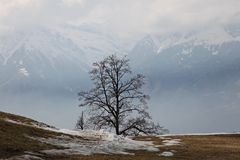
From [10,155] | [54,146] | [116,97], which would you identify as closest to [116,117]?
[116,97]

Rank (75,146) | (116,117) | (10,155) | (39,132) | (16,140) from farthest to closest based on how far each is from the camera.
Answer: (116,117), (39,132), (75,146), (16,140), (10,155)

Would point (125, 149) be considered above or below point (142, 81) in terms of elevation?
below

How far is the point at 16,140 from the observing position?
43.4 metres

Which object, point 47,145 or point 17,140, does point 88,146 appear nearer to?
point 47,145

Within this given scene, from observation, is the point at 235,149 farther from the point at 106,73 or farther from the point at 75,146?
the point at 106,73

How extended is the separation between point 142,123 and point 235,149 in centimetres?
3201

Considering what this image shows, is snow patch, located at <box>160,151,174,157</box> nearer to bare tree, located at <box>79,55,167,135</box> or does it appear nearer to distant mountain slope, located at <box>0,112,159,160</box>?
distant mountain slope, located at <box>0,112,159,160</box>

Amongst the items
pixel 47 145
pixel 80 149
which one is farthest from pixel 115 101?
pixel 47 145

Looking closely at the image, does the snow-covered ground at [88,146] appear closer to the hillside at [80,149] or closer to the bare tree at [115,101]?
the hillside at [80,149]

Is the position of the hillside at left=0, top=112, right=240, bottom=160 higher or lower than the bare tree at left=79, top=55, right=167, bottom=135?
lower

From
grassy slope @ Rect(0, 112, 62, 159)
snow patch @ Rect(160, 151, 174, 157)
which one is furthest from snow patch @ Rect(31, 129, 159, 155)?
snow patch @ Rect(160, 151, 174, 157)

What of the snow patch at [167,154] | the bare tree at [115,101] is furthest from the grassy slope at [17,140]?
the bare tree at [115,101]

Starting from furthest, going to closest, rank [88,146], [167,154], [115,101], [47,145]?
[115,101], [167,154], [88,146], [47,145]

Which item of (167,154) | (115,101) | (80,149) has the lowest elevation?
(167,154)
